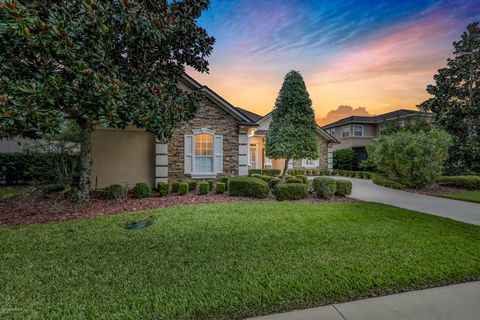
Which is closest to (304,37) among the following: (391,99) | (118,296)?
(391,99)

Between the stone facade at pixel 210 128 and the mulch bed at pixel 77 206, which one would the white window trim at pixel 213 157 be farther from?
the mulch bed at pixel 77 206

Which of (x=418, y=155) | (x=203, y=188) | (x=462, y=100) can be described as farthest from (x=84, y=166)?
(x=462, y=100)

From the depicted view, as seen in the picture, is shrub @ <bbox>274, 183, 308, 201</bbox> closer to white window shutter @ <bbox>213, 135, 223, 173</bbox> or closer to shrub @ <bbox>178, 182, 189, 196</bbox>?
shrub @ <bbox>178, 182, 189, 196</bbox>

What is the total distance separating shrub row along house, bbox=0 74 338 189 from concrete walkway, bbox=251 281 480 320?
353 inches

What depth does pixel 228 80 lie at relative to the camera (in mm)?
14750

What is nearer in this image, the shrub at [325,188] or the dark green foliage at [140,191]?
the dark green foliage at [140,191]

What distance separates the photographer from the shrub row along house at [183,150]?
1072 centimetres

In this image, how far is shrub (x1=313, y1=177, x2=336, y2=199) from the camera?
957cm

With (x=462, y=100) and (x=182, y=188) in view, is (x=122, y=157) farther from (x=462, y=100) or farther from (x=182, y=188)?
(x=462, y=100)

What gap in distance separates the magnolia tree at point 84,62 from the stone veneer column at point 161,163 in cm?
399

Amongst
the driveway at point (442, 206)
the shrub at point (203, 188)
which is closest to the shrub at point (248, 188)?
the shrub at point (203, 188)

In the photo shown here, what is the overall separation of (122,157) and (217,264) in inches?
353

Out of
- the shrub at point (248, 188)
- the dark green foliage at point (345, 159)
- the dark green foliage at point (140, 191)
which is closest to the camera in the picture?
the dark green foliage at point (140, 191)

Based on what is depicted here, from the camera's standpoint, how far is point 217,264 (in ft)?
12.1
